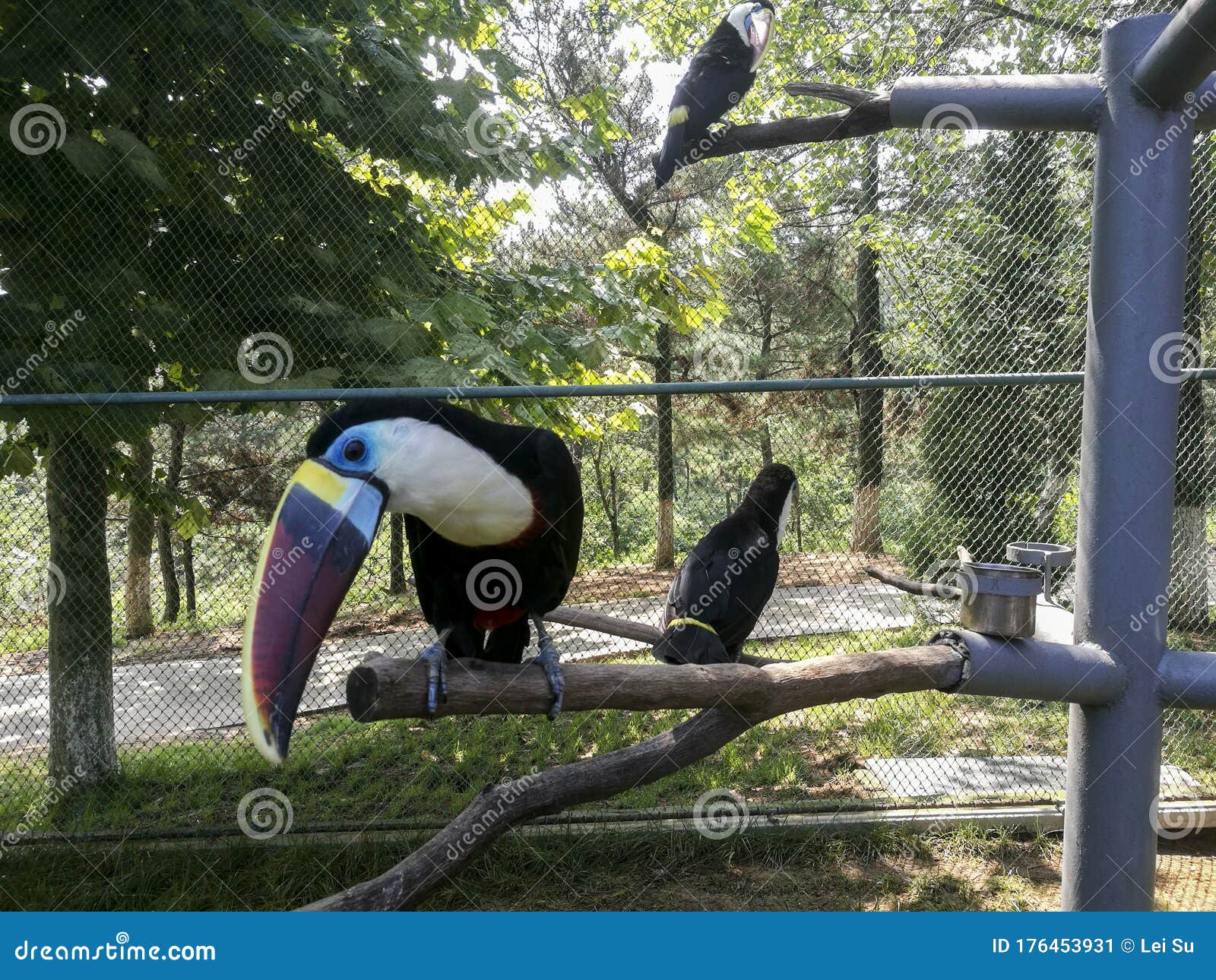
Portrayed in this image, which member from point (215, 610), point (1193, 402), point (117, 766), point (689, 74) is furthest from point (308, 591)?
point (1193, 402)

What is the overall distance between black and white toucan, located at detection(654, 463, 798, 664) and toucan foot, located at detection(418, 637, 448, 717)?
42.3 inches

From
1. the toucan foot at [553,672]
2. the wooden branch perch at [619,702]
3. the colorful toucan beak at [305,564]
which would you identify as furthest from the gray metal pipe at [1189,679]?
the colorful toucan beak at [305,564]

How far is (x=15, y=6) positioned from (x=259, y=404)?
172cm

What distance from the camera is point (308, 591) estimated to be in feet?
6.62

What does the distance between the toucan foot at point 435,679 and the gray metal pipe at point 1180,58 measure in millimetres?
2119

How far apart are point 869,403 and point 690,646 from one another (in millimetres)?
1387

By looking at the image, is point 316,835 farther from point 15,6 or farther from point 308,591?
point 15,6

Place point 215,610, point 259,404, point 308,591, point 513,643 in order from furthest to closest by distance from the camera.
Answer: point 215,610, point 259,404, point 513,643, point 308,591

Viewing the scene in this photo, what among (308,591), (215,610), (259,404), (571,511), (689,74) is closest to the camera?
(308,591)

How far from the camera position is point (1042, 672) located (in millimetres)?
2023

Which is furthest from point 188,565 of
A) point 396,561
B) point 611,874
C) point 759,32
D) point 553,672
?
point 759,32

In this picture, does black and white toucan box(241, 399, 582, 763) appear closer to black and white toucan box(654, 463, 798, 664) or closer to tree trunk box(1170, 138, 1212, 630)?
black and white toucan box(654, 463, 798, 664)

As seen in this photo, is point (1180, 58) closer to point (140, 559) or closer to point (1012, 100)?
point (1012, 100)

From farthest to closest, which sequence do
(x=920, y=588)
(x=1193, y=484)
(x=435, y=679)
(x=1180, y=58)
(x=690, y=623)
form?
1. (x=1193, y=484)
2. (x=690, y=623)
3. (x=920, y=588)
4. (x=435, y=679)
5. (x=1180, y=58)
